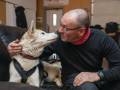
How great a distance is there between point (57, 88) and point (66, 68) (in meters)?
0.15

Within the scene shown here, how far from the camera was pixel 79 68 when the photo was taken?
1950 mm

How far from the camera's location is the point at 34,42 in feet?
6.45

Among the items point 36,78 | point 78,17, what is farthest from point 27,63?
point 78,17

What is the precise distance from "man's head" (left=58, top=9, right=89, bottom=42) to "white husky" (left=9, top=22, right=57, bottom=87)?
123mm

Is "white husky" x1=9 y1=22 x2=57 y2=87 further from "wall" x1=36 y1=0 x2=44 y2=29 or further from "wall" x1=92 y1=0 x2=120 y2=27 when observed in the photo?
→ "wall" x1=36 y1=0 x2=44 y2=29

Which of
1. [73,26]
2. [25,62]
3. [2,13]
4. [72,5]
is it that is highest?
[72,5]

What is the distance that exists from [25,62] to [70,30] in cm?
37

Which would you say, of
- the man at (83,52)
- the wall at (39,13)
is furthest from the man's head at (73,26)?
the wall at (39,13)

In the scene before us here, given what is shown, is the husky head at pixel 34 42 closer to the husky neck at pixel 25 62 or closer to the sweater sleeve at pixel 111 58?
the husky neck at pixel 25 62

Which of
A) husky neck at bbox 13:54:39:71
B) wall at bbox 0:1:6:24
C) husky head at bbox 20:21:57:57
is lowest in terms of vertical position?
husky neck at bbox 13:54:39:71

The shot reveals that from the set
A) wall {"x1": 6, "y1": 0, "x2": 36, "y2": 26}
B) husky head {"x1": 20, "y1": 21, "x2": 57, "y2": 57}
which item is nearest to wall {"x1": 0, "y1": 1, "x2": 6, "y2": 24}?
wall {"x1": 6, "y1": 0, "x2": 36, "y2": 26}

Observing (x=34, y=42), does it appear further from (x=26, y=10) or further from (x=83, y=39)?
(x=26, y=10)

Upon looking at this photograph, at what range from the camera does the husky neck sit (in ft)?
6.36

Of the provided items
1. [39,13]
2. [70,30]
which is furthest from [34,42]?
[39,13]
